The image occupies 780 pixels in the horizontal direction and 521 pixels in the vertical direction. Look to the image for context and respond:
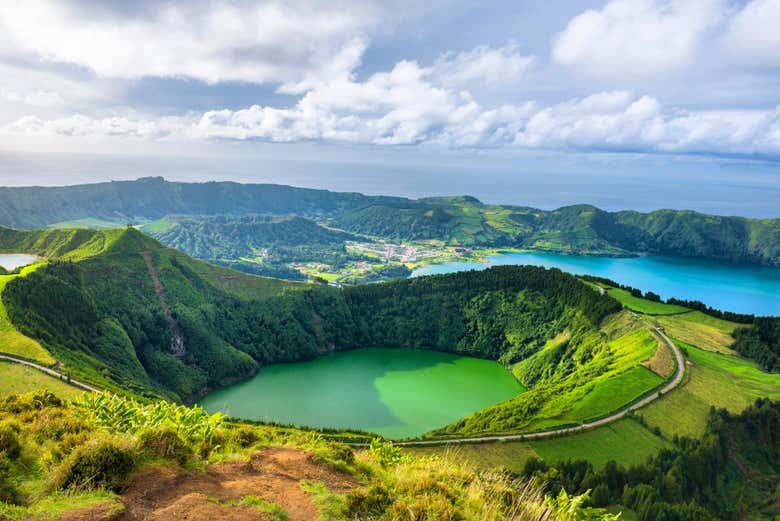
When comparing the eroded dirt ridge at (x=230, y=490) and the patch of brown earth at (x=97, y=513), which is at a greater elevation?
the patch of brown earth at (x=97, y=513)

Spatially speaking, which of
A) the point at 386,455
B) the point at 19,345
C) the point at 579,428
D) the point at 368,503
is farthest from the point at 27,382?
the point at 579,428

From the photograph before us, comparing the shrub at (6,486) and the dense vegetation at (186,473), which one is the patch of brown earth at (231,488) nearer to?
the dense vegetation at (186,473)

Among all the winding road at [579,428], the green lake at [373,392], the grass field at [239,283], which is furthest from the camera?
the grass field at [239,283]

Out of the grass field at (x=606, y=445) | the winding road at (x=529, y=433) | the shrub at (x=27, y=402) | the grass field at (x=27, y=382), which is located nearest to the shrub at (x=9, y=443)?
the shrub at (x=27, y=402)

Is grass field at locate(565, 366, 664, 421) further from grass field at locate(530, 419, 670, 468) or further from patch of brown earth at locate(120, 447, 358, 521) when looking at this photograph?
patch of brown earth at locate(120, 447, 358, 521)

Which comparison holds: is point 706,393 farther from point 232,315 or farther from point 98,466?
point 232,315

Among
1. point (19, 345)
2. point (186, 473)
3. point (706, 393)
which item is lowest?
point (706, 393)

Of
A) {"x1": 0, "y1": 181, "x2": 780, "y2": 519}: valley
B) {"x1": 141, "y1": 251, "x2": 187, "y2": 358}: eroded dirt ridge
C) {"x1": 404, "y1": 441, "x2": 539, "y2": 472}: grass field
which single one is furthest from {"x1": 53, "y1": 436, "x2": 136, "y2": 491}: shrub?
{"x1": 141, "y1": 251, "x2": 187, "y2": 358}: eroded dirt ridge
